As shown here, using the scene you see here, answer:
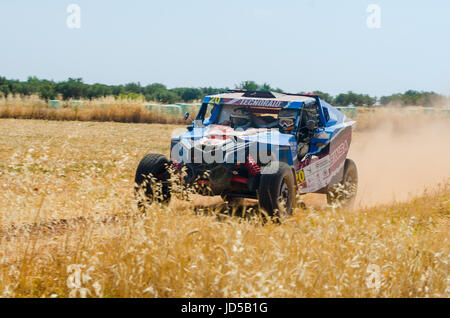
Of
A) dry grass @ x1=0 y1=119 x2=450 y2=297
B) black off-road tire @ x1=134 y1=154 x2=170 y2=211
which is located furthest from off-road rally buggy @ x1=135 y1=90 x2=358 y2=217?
dry grass @ x1=0 y1=119 x2=450 y2=297

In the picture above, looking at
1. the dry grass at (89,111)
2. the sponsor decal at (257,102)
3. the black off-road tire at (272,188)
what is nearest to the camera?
the black off-road tire at (272,188)

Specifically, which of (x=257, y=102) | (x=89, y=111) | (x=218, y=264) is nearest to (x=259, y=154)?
(x=257, y=102)

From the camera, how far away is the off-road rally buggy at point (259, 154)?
7234 millimetres

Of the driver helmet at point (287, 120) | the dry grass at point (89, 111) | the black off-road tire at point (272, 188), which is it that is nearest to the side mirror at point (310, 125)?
the driver helmet at point (287, 120)

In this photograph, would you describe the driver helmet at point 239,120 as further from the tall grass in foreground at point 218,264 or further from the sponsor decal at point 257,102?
the tall grass in foreground at point 218,264

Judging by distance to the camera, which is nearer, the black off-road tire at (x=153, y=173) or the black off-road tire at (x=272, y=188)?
the black off-road tire at (x=272, y=188)

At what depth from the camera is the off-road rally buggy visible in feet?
23.7

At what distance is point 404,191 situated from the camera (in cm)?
1155

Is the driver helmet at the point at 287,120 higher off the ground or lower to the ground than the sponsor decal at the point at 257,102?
lower

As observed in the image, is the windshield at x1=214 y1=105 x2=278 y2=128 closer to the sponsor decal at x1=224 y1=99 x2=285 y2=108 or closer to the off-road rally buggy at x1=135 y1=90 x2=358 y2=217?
the off-road rally buggy at x1=135 y1=90 x2=358 y2=217

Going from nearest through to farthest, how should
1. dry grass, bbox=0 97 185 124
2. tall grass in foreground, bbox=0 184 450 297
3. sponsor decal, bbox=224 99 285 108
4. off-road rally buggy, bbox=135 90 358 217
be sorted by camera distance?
tall grass in foreground, bbox=0 184 450 297, off-road rally buggy, bbox=135 90 358 217, sponsor decal, bbox=224 99 285 108, dry grass, bbox=0 97 185 124

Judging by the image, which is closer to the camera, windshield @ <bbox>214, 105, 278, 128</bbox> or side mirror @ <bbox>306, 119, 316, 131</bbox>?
side mirror @ <bbox>306, 119, 316, 131</bbox>
